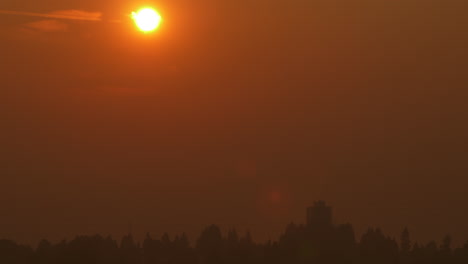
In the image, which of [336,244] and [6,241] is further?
[336,244]

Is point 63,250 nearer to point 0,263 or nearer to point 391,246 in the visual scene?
point 0,263

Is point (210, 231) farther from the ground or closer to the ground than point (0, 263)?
farther from the ground

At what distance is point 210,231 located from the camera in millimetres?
137375

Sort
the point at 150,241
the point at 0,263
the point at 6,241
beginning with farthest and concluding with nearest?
the point at 150,241 < the point at 6,241 < the point at 0,263

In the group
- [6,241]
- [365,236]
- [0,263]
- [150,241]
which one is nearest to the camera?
[0,263]

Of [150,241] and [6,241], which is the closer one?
[6,241]

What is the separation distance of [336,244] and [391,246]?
6982 millimetres

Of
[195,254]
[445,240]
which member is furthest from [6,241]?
[445,240]

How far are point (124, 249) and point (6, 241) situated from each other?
510 inches

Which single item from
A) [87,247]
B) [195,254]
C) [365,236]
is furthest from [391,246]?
[87,247]

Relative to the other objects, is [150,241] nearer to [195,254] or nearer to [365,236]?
[195,254]

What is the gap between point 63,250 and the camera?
11256 centimetres

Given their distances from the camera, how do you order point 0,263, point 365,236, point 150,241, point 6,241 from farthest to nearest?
point 365,236 < point 150,241 < point 6,241 < point 0,263

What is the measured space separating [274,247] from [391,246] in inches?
583
